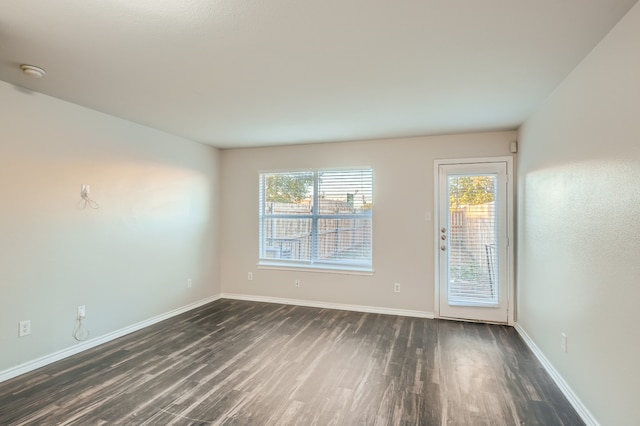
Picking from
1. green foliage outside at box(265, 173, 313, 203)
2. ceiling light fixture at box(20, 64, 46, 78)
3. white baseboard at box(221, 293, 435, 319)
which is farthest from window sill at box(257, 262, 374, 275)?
ceiling light fixture at box(20, 64, 46, 78)

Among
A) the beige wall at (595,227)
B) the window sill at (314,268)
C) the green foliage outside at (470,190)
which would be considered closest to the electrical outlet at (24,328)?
the window sill at (314,268)

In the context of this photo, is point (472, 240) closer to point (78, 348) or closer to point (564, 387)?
point (564, 387)

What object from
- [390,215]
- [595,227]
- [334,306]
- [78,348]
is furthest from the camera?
[334,306]

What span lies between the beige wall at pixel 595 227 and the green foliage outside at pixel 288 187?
9.53 feet

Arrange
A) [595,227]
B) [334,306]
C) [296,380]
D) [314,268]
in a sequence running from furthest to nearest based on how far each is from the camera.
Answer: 1. [314,268]
2. [334,306]
3. [296,380]
4. [595,227]

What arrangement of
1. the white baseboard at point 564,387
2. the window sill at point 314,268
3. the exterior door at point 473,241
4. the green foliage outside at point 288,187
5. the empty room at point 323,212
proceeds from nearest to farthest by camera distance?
the empty room at point 323,212 → the white baseboard at point 564,387 → the exterior door at point 473,241 → the window sill at point 314,268 → the green foliage outside at point 288,187

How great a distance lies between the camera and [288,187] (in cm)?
492

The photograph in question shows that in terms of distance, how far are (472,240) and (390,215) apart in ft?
3.43

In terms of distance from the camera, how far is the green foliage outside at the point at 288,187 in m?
4.82

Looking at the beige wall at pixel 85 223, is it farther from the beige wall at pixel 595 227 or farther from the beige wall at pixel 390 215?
the beige wall at pixel 595 227

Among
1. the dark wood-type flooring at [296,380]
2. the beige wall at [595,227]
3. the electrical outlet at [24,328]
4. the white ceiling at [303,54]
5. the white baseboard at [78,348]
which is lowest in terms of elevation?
the dark wood-type flooring at [296,380]

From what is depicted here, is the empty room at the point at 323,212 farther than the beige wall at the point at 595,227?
Yes

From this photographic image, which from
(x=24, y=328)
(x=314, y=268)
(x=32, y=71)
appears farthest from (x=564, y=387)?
(x=32, y=71)

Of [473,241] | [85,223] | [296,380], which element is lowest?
[296,380]
